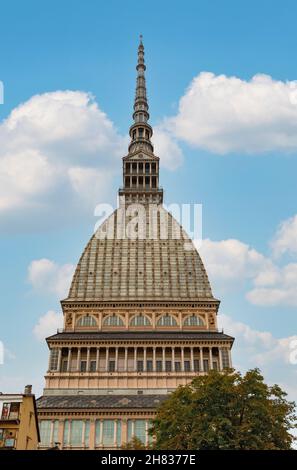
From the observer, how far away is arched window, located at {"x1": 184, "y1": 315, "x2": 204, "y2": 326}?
288ft

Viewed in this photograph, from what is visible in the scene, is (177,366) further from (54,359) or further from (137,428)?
(54,359)

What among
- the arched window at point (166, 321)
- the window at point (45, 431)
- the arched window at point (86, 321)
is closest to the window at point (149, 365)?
the arched window at point (166, 321)

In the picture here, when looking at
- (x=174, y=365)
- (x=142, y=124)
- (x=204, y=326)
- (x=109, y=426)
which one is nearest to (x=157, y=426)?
(x=109, y=426)

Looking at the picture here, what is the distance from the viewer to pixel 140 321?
88.1 m

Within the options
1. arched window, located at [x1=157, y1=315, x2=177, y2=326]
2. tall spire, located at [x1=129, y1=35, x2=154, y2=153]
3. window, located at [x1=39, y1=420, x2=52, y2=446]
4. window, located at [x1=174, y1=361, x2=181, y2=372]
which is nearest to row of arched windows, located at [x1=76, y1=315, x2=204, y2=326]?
arched window, located at [x1=157, y1=315, x2=177, y2=326]

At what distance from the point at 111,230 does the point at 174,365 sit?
3325 centimetres

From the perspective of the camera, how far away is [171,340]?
82062 mm

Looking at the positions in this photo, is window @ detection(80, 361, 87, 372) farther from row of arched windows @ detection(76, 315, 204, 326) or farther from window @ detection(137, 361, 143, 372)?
window @ detection(137, 361, 143, 372)

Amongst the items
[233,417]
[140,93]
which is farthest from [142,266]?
[233,417]

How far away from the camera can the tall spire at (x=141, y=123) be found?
11981 centimetres

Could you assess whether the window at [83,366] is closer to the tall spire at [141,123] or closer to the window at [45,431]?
the window at [45,431]

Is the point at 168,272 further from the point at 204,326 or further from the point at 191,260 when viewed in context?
the point at 204,326

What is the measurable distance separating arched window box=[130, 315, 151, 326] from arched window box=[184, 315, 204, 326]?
644cm

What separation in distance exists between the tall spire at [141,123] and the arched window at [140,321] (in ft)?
143
